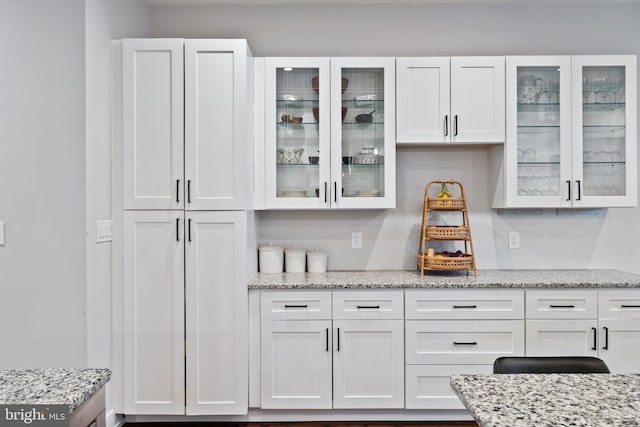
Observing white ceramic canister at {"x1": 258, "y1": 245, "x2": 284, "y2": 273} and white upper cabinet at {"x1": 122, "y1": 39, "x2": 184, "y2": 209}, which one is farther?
white ceramic canister at {"x1": 258, "y1": 245, "x2": 284, "y2": 273}

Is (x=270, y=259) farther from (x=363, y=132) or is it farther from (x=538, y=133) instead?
(x=538, y=133)

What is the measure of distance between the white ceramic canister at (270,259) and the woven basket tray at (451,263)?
3.33 ft

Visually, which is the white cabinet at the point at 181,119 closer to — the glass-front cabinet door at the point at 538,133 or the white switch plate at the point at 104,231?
the white switch plate at the point at 104,231

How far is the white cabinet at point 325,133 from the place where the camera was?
9.75 ft

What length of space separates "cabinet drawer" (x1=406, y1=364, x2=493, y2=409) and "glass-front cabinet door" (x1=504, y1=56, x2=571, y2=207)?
117 centimetres

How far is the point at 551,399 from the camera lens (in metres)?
1.06

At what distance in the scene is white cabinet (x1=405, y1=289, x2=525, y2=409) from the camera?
2.74 m

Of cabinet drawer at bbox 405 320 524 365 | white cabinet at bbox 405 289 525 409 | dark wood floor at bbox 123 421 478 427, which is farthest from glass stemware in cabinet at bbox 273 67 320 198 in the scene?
dark wood floor at bbox 123 421 478 427

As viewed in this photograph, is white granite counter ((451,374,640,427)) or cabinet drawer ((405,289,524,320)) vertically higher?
white granite counter ((451,374,640,427))

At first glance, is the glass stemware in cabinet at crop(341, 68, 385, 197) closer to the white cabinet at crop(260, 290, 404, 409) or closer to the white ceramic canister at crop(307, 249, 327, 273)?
the white ceramic canister at crop(307, 249, 327, 273)

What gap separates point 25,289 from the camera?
7.63 feet

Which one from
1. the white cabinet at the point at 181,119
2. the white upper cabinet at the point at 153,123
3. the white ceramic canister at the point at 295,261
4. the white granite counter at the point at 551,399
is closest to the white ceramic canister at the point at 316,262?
the white ceramic canister at the point at 295,261

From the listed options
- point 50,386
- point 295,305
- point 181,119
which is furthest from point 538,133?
point 50,386

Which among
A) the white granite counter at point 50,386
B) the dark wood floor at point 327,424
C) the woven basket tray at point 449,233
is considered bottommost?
the dark wood floor at point 327,424
